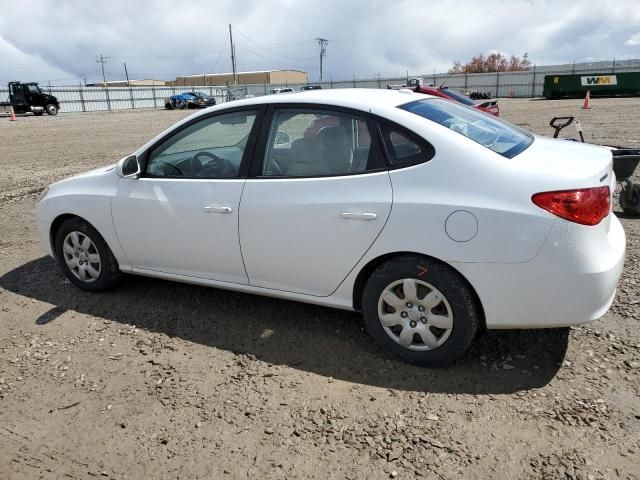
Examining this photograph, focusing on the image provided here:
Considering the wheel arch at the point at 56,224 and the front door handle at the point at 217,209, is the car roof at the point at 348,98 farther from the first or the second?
the wheel arch at the point at 56,224

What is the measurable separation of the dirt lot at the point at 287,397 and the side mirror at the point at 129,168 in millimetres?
1070

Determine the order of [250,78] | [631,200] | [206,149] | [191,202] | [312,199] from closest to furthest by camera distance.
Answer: [312,199] → [191,202] → [206,149] → [631,200] → [250,78]

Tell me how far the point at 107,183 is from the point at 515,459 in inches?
136

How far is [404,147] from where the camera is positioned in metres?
3.08

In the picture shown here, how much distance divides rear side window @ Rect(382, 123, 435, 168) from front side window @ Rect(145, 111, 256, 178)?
1031mm

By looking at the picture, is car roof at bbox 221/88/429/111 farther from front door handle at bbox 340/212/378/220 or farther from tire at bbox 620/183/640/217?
tire at bbox 620/183/640/217

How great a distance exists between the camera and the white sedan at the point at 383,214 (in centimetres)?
278

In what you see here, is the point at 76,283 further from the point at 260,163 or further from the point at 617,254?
the point at 617,254

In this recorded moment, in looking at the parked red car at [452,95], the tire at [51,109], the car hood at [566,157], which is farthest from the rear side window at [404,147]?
the tire at [51,109]

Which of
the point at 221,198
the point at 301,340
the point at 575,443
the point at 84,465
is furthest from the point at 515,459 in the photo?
the point at 221,198

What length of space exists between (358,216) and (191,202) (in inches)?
50.8

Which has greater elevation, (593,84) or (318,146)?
(593,84)

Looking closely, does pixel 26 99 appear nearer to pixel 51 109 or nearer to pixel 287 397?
pixel 51 109

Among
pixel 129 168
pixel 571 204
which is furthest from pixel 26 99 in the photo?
pixel 571 204
